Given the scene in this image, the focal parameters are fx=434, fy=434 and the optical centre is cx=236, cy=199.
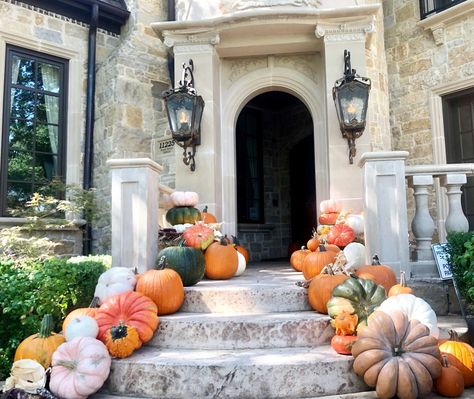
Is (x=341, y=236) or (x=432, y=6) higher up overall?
(x=432, y=6)

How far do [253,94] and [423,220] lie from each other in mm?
3110

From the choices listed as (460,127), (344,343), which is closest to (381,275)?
(344,343)

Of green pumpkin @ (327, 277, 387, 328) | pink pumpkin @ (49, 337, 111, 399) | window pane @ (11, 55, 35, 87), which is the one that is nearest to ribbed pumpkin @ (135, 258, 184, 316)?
pink pumpkin @ (49, 337, 111, 399)

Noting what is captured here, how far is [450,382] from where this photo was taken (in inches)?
101

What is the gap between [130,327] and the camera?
2.94 metres

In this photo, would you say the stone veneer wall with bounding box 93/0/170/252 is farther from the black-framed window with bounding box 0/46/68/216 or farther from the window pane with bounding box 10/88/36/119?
the window pane with bounding box 10/88/36/119

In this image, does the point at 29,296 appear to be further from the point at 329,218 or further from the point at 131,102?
the point at 131,102

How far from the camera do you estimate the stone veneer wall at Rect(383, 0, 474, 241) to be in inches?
257

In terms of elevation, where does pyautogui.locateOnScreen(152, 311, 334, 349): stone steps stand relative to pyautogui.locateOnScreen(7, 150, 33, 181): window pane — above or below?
below

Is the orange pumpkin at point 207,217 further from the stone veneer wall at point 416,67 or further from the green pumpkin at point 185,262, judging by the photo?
the stone veneer wall at point 416,67

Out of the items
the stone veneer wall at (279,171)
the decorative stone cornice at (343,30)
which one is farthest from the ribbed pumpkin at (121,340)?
the stone veneer wall at (279,171)

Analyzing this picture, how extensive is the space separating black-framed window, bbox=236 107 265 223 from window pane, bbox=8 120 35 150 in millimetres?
3699

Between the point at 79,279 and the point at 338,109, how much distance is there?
3.48 meters

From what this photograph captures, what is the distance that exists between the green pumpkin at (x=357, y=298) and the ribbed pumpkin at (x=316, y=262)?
22.9 inches
